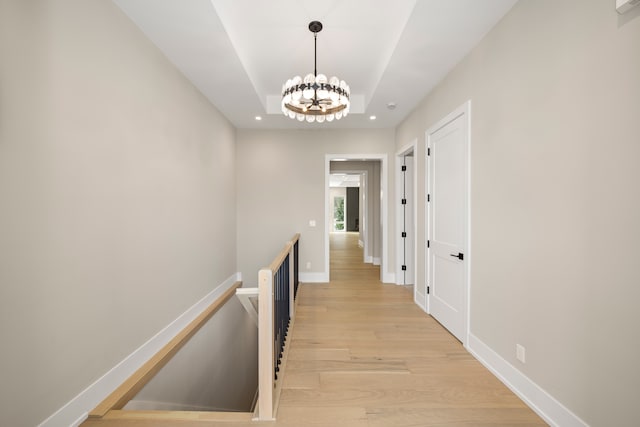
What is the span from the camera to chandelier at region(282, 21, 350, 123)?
8.58 ft

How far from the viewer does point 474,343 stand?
2.54 meters

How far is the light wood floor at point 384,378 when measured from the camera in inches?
70.4

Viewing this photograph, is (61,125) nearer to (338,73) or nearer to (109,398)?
(109,398)

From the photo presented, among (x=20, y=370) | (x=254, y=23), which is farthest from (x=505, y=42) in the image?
(x=20, y=370)

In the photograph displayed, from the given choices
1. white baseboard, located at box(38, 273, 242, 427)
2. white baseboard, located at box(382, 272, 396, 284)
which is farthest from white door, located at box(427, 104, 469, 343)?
white baseboard, located at box(38, 273, 242, 427)

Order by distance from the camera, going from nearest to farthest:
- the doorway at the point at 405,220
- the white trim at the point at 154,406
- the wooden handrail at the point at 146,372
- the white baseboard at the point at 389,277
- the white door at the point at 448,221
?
the wooden handrail at the point at 146,372 < the white trim at the point at 154,406 < the white door at the point at 448,221 < the doorway at the point at 405,220 < the white baseboard at the point at 389,277

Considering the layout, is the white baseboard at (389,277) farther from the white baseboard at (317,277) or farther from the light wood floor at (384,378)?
the light wood floor at (384,378)

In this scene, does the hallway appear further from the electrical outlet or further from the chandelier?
the chandelier

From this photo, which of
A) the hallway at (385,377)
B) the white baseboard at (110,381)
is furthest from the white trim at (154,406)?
the hallway at (385,377)

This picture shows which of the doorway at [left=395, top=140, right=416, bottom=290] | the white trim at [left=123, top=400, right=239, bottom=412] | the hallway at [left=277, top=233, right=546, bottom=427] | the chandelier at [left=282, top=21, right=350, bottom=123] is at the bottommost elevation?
the white trim at [left=123, top=400, right=239, bottom=412]

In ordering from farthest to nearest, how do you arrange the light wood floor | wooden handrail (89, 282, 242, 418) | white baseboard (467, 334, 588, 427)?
1. wooden handrail (89, 282, 242, 418)
2. the light wood floor
3. white baseboard (467, 334, 588, 427)

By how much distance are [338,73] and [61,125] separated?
2951 millimetres

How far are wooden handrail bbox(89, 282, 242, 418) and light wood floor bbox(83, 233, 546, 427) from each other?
145 millimetres

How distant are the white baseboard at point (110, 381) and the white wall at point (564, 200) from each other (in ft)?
9.94
